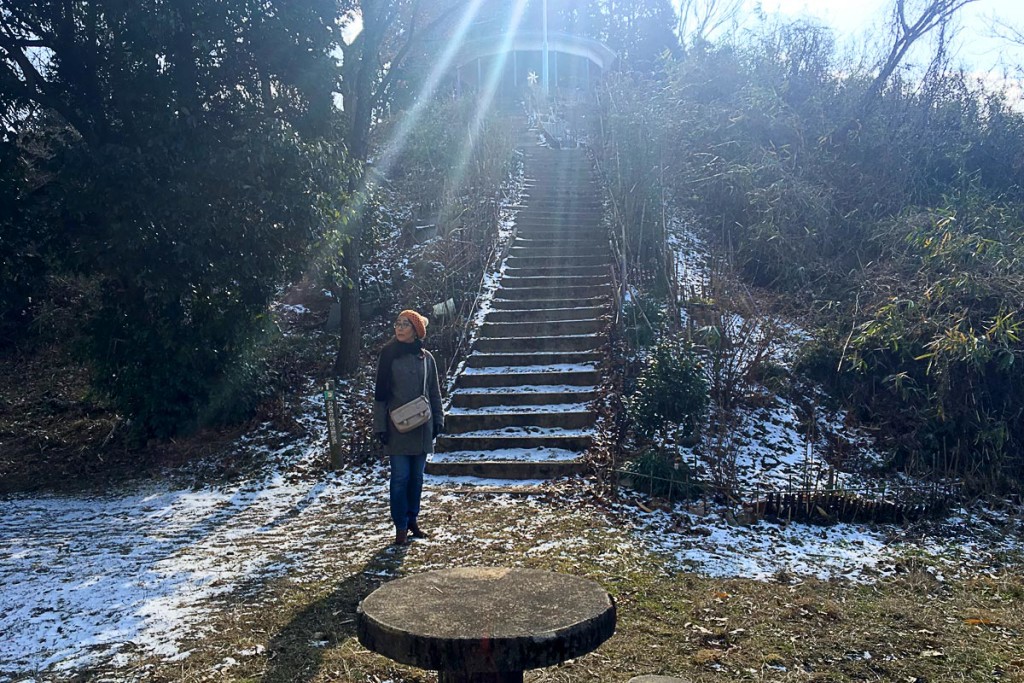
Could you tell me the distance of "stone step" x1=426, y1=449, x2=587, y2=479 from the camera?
323 inches

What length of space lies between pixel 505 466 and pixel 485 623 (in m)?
5.19

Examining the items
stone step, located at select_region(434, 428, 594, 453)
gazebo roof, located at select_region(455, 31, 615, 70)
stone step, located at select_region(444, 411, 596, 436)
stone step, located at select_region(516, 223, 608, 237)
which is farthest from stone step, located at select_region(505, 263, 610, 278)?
gazebo roof, located at select_region(455, 31, 615, 70)

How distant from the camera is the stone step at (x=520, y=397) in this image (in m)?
9.55

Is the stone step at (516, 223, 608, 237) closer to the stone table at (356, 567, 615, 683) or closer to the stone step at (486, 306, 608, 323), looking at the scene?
the stone step at (486, 306, 608, 323)

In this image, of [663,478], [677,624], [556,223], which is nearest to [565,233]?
[556,223]

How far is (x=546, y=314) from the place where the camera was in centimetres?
1138

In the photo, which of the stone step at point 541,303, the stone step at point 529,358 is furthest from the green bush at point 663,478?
the stone step at point 541,303

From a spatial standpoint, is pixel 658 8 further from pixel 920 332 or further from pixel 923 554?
pixel 923 554

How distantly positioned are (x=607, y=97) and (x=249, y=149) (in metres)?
14.0

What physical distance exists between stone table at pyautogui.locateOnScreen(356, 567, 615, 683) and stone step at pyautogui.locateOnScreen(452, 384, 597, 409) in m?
5.78

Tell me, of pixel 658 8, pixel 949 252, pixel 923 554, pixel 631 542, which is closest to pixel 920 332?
pixel 949 252

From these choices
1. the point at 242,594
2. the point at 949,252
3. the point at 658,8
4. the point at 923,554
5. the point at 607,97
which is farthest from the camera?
the point at 658,8

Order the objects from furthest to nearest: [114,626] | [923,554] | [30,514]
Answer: [30,514] < [923,554] < [114,626]

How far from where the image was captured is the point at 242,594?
5.27m
